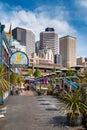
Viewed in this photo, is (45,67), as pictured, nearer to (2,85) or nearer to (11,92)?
(11,92)

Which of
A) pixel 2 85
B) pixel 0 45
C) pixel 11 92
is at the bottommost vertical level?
pixel 11 92

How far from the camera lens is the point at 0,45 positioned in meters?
22.6

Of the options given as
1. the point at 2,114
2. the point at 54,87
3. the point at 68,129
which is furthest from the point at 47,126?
the point at 54,87

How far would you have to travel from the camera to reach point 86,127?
1245cm

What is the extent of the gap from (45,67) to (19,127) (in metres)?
167

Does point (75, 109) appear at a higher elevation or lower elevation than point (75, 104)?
lower

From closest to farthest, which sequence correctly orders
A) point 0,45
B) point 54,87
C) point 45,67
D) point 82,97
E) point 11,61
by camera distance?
point 82,97, point 0,45, point 11,61, point 54,87, point 45,67

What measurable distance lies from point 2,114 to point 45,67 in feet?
537

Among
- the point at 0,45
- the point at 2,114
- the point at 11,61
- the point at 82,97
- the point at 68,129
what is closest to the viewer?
the point at 68,129

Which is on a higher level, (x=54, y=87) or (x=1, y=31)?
(x=1, y=31)

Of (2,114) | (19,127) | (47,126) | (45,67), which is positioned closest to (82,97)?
(47,126)

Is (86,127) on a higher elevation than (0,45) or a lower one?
lower

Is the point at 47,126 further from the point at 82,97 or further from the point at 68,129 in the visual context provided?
the point at 82,97

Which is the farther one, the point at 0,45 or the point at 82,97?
the point at 0,45
